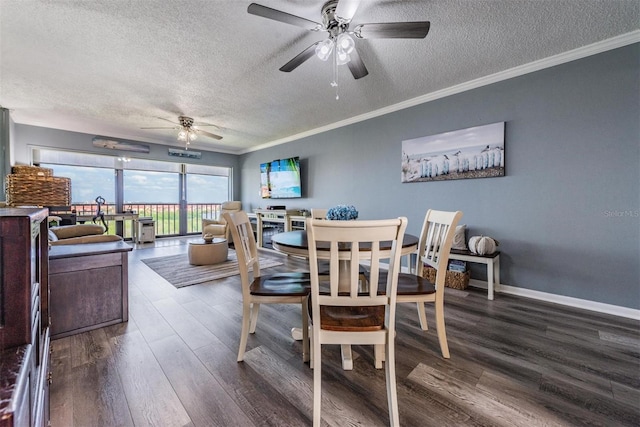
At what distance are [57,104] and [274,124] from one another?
3206mm

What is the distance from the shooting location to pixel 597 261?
240 centimetres

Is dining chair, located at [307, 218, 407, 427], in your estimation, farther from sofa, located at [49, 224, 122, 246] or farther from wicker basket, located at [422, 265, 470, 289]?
sofa, located at [49, 224, 122, 246]

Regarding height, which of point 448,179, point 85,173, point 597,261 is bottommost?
point 597,261

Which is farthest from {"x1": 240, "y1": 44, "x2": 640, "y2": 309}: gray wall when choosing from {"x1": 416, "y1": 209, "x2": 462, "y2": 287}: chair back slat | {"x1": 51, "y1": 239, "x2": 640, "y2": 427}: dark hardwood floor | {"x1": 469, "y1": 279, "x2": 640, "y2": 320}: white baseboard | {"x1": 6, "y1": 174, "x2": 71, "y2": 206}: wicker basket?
{"x1": 6, "y1": 174, "x2": 71, "y2": 206}: wicker basket

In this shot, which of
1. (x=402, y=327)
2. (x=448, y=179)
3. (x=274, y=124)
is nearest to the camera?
(x=402, y=327)

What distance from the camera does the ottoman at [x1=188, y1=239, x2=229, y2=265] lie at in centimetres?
397

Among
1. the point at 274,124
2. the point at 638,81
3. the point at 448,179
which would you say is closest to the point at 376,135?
the point at 448,179

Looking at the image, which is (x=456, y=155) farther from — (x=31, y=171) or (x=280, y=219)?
(x=31, y=171)

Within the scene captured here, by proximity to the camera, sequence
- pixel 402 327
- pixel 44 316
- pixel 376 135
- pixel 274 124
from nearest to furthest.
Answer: pixel 44 316
pixel 402 327
pixel 376 135
pixel 274 124

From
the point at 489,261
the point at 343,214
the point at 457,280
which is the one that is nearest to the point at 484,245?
the point at 489,261

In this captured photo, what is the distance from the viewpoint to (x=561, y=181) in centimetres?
257

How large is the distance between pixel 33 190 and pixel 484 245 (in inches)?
142

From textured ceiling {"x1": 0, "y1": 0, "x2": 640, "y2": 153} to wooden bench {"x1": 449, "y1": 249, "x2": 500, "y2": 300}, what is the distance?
2.04 m

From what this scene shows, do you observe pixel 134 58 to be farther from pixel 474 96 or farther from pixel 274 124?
pixel 474 96
